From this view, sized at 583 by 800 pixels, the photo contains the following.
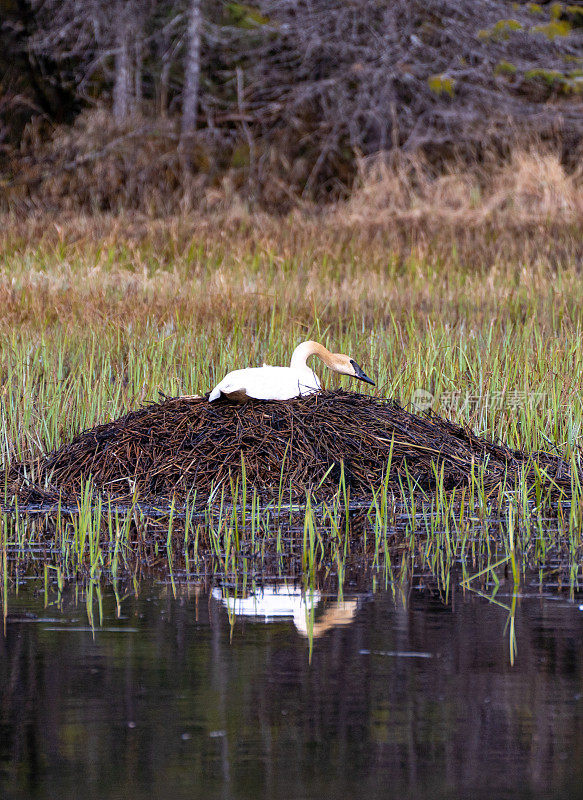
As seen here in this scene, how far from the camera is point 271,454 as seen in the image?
7.28m

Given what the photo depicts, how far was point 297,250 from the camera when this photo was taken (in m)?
16.3

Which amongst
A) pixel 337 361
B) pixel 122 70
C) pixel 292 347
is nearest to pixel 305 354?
pixel 337 361

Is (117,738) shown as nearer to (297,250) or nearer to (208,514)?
(208,514)

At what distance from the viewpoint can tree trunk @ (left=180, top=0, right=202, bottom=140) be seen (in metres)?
23.9

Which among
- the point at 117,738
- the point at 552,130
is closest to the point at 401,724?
the point at 117,738

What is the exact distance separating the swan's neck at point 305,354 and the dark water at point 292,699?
298cm

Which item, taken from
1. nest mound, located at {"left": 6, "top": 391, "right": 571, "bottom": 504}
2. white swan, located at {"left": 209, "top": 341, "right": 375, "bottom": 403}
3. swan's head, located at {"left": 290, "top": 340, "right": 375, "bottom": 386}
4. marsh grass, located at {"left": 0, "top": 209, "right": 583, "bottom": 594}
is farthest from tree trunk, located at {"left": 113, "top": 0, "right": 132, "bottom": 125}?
nest mound, located at {"left": 6, "top": 391, "right": 571, "bottom": 504}

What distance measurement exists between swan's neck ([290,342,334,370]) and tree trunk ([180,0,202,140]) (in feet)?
55.3

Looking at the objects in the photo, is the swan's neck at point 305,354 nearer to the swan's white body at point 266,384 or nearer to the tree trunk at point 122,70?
the swan's white body at point 266,384

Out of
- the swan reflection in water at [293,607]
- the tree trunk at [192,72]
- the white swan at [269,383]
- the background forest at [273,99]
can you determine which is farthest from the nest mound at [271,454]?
the tree trunk at [192,72]

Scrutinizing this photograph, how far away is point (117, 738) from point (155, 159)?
69.6 feet

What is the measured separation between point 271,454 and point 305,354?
94cm

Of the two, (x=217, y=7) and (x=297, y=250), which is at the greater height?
(x=217, y=7)

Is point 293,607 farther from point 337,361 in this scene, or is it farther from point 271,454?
point 337,361
